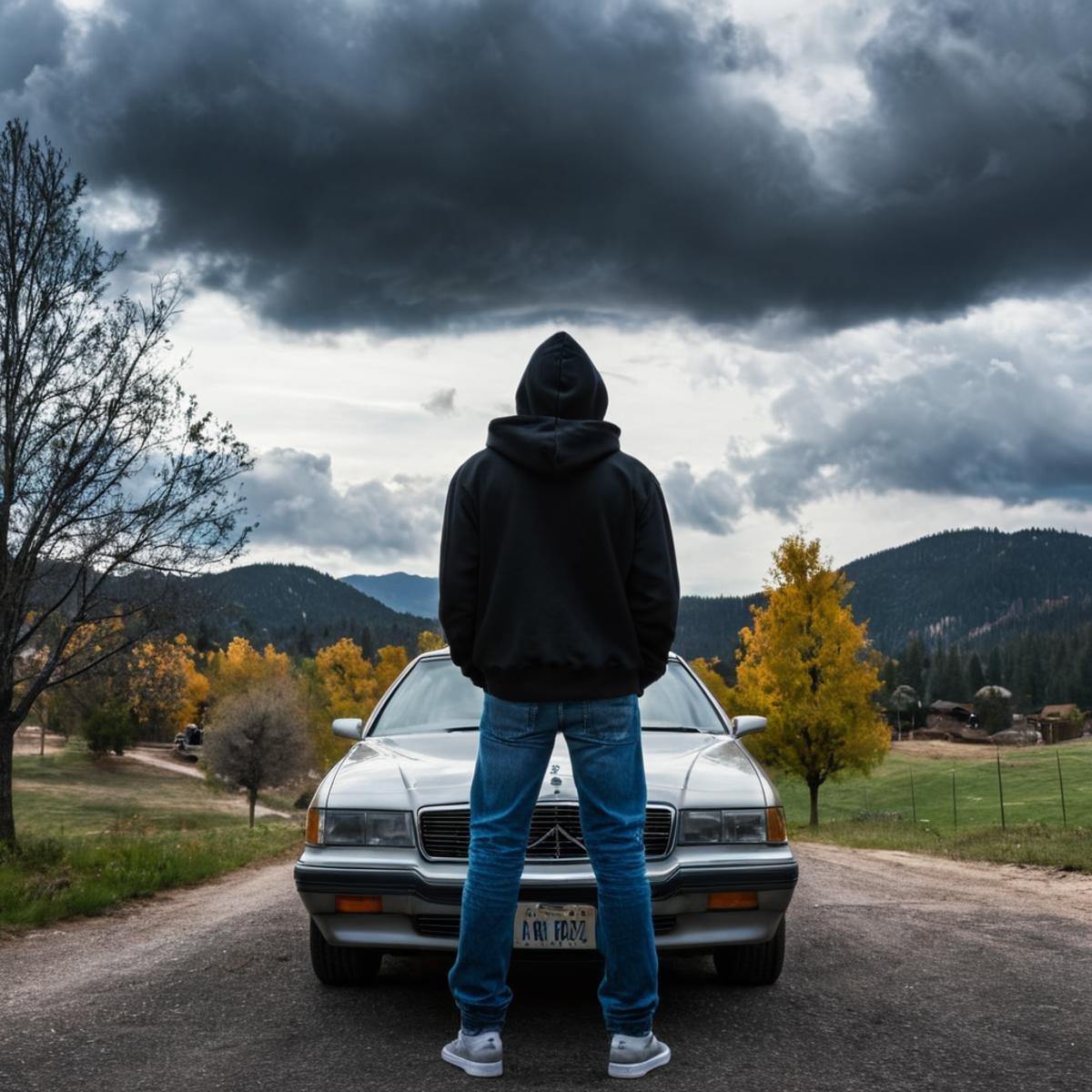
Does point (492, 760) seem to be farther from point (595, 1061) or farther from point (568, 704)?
point (595, 1061)

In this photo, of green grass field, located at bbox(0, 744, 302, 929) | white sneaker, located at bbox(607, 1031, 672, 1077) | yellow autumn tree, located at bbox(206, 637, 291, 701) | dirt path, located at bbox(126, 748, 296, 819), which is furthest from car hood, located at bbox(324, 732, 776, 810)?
yellow autumn tree, located at bbox(206, 637, 291, 701)

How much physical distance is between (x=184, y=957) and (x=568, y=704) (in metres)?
3.33

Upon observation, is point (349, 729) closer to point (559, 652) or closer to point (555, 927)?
point (555, 927)

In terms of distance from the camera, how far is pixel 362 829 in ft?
14.7

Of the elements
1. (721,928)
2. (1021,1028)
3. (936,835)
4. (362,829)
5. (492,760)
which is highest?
(492,760)

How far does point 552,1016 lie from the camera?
→ 4.34 meters

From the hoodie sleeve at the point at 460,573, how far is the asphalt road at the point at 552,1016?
139 centimetres

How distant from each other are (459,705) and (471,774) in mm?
1378

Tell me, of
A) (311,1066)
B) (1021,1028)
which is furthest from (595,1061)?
(1021,1028)

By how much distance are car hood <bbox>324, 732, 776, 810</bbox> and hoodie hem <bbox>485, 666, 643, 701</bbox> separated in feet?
2.84

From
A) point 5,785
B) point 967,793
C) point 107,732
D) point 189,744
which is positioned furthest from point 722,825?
point 189,744

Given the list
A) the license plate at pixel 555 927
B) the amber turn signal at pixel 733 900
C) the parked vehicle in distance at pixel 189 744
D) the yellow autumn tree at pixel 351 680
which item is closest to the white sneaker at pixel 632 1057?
the license plate at pixel 555 927

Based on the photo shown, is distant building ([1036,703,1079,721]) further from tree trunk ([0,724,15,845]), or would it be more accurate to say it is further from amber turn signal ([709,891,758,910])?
amber turn signal ([709,891,758,910])

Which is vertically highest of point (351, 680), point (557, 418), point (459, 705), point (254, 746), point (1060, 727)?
point (557, 418)
